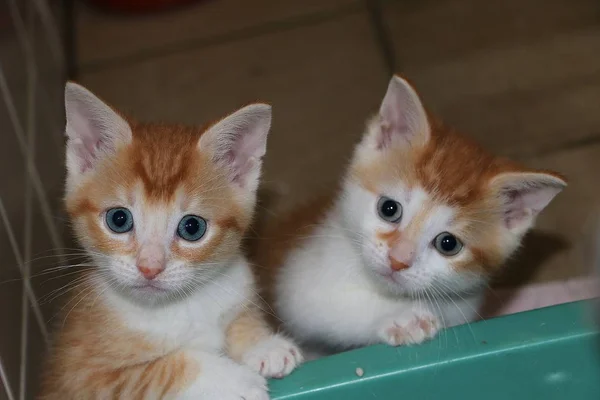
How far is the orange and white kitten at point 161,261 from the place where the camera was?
1455mm

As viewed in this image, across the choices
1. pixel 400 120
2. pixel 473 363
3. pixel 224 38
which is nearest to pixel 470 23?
pixel 224 38

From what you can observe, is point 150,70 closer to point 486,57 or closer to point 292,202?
point 292,202

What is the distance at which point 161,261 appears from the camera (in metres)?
1.42

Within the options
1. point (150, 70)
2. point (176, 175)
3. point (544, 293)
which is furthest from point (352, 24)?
point (176, 175)

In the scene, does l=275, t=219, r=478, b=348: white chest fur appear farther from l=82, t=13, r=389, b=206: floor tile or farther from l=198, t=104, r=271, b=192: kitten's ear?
l=82, t=13, r=389, b=206: floor tile

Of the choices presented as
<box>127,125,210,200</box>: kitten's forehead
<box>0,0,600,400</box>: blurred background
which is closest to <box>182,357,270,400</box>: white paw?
<box>127,125,210,200</box>: kitten's forehead

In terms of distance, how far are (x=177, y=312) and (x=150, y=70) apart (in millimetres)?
1465

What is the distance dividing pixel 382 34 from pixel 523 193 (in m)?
1.36

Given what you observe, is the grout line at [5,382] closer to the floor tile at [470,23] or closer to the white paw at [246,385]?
the white paw at [246,385]

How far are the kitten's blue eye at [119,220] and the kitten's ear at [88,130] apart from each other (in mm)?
130

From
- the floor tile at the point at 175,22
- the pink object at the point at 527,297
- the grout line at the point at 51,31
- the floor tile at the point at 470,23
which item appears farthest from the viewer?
the floor tile at the point at 175,22

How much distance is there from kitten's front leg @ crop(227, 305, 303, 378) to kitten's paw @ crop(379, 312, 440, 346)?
0.61 feet

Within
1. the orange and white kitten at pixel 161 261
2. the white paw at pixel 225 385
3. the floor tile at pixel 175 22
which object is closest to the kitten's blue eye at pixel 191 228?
the orange and white kitten at pixel 161 261

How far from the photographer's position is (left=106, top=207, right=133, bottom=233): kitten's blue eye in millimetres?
1470
